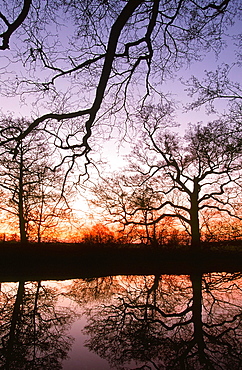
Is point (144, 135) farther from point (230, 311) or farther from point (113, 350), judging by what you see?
point (113, 350)

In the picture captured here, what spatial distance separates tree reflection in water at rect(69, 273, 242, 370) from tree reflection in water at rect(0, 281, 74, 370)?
37 cm

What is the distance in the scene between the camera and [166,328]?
3.63 m

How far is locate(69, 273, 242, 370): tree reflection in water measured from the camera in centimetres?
273

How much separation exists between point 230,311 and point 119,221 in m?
13.3

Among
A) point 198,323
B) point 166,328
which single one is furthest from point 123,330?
point 198,323

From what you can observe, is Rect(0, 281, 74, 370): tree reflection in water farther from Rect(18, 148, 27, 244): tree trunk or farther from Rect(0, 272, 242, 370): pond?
Rect(18, 148, 27, 244): tree trunk

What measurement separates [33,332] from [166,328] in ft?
5.37

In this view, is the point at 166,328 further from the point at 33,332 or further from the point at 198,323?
the point at 33,332

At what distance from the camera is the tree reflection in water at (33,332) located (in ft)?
9.16

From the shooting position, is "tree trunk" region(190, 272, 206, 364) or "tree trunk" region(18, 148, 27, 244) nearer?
"tree trunk" region(190, 272, 206, 364)

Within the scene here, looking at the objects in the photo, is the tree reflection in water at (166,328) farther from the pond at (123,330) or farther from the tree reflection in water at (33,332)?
the tree reflection in water at (33,332)

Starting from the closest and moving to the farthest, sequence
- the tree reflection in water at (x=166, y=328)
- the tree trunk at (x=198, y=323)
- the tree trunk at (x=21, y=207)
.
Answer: the tree reflection in water at (x=166, y=328) < the tree trunk at (x=198, y=323) < the tree trunk at (x=21, y=207)

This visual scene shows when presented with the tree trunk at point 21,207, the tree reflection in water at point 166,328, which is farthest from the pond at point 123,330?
the tree trunk at point 21,207

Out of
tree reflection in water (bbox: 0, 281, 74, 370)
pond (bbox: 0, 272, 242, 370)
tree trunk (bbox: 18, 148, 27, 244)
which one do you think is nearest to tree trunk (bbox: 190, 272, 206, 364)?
pond (bbox: 0, 272, 242, 370)
